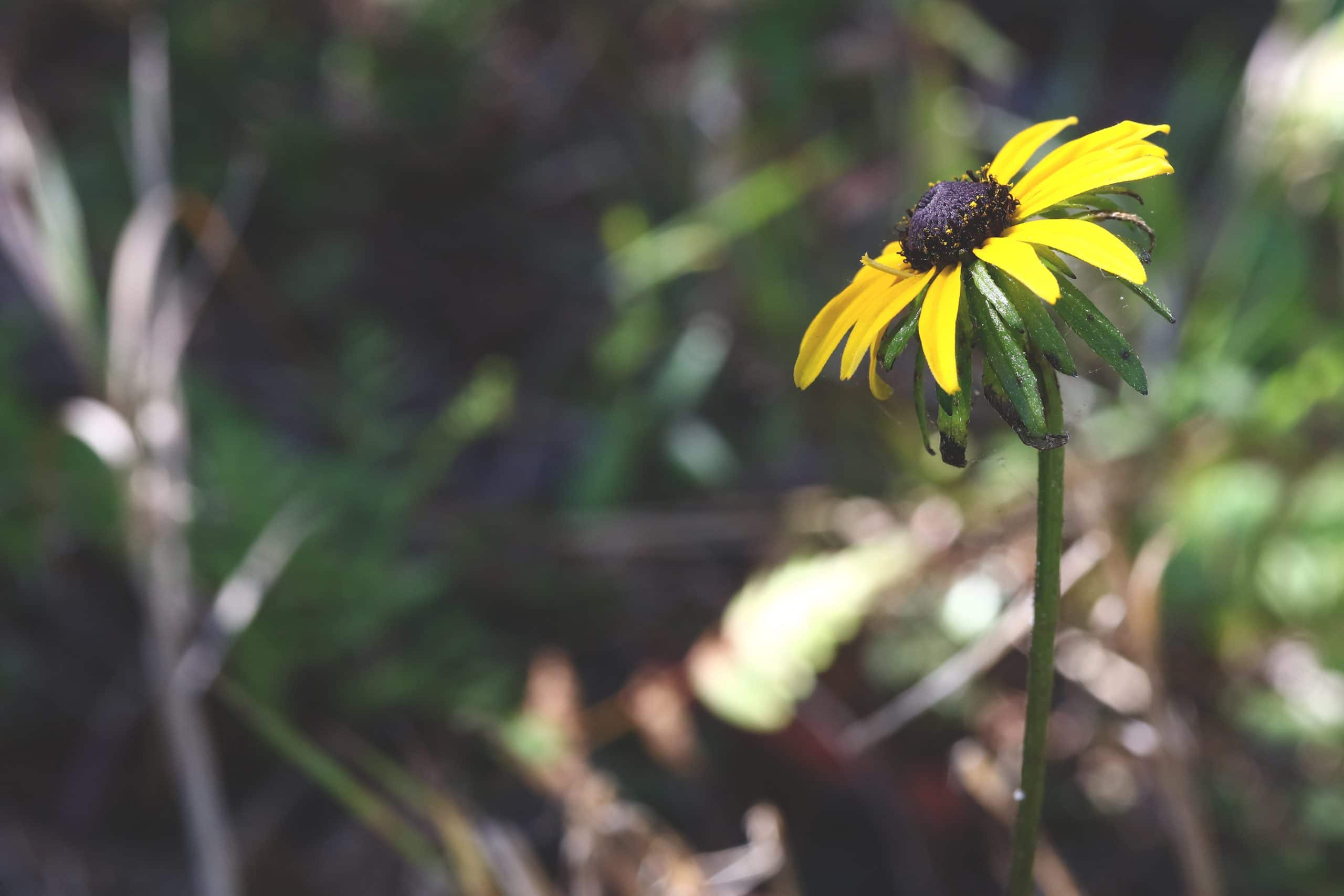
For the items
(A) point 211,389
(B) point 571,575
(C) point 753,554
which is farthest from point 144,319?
(C) point 753,554

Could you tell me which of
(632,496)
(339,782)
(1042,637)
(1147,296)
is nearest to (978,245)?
(1147,296)

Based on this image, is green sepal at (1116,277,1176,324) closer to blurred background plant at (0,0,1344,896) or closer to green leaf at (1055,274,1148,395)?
green leaf at (1055,274,1148,395)

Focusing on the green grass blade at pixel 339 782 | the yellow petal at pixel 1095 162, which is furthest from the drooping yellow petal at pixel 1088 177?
the green grass blade at pixel 339 782

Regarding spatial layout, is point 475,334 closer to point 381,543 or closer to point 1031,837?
point 381,543

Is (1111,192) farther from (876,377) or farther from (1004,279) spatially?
(876,377)

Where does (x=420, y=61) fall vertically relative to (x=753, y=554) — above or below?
above
